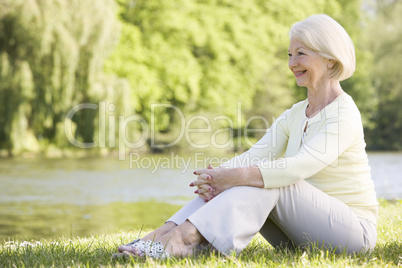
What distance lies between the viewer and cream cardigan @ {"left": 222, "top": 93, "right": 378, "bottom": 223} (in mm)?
2682

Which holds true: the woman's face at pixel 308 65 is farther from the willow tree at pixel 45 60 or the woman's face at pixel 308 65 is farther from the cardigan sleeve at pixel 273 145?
the willow tree at pixel 45 60

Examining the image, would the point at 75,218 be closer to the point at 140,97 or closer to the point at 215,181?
the point at 215,181

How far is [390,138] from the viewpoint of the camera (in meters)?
27.0

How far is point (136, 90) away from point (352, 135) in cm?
1739

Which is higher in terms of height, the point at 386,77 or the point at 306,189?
the point at 386,77

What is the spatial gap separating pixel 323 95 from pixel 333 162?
1.23 ft

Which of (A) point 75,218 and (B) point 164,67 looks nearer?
(A) point 75,218

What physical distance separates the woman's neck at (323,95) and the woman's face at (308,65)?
1.2 inches

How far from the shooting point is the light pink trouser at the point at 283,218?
2615 mm

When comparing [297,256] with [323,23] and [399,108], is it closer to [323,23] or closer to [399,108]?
[323,23]

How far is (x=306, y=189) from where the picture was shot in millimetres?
2719

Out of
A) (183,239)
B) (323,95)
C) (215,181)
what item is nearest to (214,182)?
(215,181)

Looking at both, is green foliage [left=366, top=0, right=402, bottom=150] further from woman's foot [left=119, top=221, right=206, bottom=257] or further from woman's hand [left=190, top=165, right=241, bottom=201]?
woman's foot [left=119, top=221, right=206, bottom=257]

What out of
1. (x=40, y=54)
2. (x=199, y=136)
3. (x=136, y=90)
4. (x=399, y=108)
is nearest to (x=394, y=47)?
(x=399, y=108)
